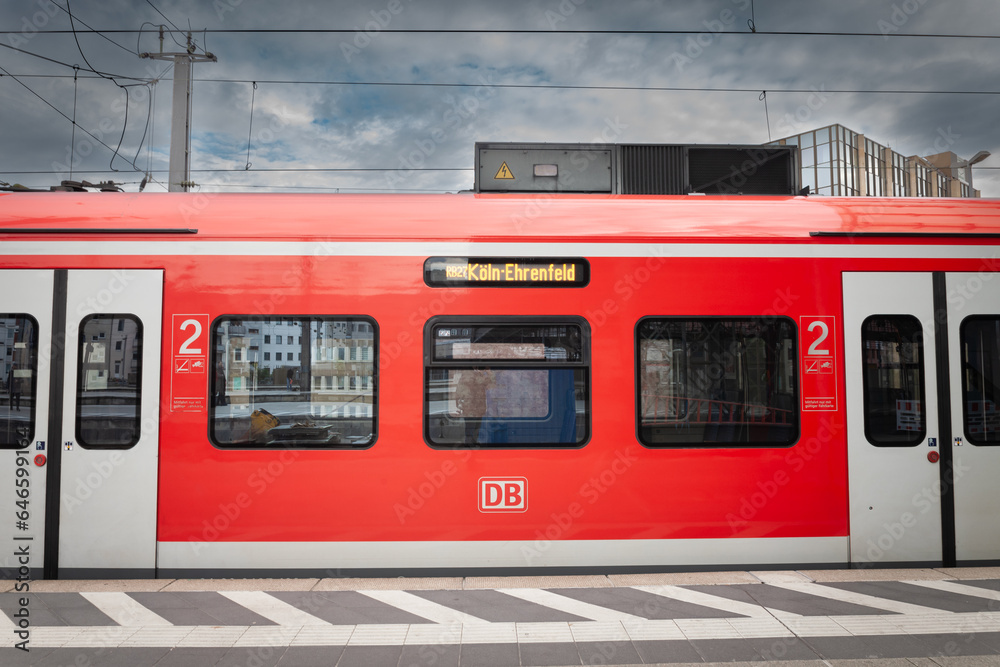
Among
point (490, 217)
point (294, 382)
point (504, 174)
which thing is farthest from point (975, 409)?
point (294, 382)

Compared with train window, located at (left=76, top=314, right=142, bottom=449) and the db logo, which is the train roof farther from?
the db logo

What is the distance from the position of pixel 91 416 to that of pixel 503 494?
323cm

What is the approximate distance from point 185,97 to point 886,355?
1521 centimetres

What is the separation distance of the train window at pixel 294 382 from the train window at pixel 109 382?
24.1 inches

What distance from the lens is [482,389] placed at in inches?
189

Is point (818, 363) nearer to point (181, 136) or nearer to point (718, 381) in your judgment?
point (718, 381)

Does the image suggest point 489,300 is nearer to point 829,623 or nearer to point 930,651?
point 829,623

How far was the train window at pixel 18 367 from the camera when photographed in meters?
4.73

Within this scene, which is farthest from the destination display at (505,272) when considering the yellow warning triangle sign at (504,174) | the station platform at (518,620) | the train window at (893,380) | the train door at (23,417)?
the train door at (23,417)

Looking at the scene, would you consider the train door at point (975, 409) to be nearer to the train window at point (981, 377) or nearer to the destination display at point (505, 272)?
the train window at point (981, 377)

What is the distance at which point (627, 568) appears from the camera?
4.79 meters

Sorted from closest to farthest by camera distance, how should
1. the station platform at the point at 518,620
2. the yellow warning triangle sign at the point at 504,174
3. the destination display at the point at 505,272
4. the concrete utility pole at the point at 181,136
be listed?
1. the station platform at the point at 518,620
2. the destination display at the point at 505,272
3. the yellow warning triangle sign at the point at 504,174
4. the concrete utility pole at the point at 181,136

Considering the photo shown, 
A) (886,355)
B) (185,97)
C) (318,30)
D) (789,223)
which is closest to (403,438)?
(789,223)

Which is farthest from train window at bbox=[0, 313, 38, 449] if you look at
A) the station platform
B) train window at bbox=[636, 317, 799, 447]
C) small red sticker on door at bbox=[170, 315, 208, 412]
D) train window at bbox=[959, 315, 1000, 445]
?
train window at bbox=[959, 315, 1000, 445]
